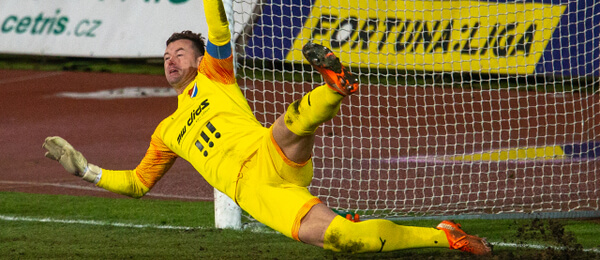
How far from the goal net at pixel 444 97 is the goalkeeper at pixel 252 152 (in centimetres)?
166

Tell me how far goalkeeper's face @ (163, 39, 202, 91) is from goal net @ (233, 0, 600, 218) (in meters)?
1.43

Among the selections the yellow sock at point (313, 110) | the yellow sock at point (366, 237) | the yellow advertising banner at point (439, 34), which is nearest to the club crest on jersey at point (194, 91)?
the yellow sock at point (313, 110)

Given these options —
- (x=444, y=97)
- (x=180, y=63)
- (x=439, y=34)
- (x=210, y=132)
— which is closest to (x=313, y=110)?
(x=210, y=132)

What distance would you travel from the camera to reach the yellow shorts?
366 centimetres

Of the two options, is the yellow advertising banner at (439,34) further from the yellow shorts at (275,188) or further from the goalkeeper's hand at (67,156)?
the yellow shorts at (275,188)

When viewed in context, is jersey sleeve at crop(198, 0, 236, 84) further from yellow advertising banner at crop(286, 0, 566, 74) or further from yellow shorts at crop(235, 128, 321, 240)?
yellow advertising banner at crop(286, 0, 566, 74)

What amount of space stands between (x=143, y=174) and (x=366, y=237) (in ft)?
5.32

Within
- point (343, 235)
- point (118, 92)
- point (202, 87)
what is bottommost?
point (118, 92)

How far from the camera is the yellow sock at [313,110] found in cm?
334

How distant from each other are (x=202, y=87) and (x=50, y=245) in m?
1.78

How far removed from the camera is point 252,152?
3869 mm

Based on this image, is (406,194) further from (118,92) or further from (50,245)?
(118,92)

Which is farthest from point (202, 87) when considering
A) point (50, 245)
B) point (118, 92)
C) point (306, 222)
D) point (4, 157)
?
point (118, 92)

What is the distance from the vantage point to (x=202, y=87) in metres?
4.28
